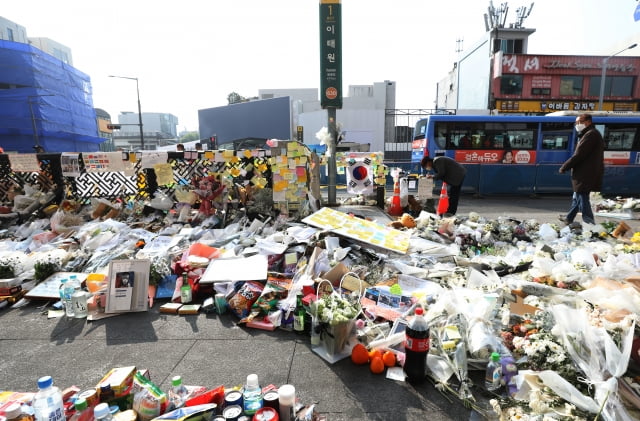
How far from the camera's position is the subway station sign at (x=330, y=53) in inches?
293

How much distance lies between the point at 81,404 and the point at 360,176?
7735mm

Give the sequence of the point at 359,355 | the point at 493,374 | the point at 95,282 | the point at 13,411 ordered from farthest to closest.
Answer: the point at 95,282
the point at 359,355
the point at 493,374
the point at 13,411

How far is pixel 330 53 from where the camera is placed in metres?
7.66

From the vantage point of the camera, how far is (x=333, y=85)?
7.84 meters

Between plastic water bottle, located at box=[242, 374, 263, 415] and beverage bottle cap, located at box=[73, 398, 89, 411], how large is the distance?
840mm

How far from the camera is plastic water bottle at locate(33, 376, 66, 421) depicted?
180 centimetres

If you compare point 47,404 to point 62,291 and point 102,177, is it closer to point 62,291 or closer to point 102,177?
point 62,291

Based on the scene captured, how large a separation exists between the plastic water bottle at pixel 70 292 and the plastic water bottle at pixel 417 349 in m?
3.47

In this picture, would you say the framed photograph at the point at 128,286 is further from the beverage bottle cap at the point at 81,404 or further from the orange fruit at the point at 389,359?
the orange fruit at the point at 389,359

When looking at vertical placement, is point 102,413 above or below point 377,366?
above

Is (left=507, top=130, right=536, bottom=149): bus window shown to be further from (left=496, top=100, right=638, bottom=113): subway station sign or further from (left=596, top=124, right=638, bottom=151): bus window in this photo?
(left=496, top=100, right=638, bottom=113): subway station sign

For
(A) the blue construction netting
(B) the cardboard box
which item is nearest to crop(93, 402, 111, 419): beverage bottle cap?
(B) the cardboard box

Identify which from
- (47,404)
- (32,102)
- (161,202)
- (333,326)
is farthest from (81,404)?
(32,102)

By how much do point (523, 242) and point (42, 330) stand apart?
256 inches
